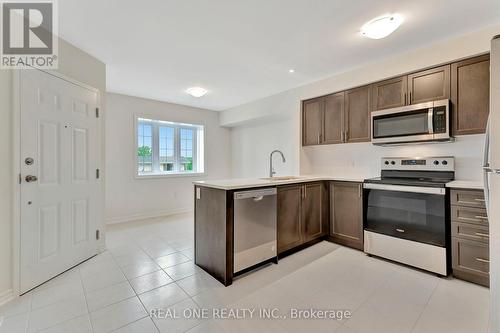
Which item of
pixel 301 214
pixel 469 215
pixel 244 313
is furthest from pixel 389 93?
pixel 244 313

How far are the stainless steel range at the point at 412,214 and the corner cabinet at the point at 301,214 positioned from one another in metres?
0.61

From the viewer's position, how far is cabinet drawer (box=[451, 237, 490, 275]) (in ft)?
6.91

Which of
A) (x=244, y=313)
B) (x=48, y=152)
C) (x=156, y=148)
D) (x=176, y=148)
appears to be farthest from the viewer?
(x=176, y=148)

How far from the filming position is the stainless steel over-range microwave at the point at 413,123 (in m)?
2.47

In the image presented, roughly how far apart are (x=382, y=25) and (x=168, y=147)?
14.9 feet

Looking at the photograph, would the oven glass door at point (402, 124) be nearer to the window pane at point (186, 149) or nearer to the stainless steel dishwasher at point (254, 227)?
the stainless steel dishwasher at point (254, 227)

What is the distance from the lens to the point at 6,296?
1.90 metres

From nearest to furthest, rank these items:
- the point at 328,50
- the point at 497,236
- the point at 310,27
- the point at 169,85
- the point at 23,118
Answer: the point at 497,236
the point at 23,118
the point at 310,27
the point at 328,50
the point at 169,85

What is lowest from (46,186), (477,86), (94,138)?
(46,186)

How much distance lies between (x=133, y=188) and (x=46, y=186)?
2.34 meters

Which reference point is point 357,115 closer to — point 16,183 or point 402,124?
point 402,124

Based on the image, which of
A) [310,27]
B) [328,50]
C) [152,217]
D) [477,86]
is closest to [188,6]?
[310,27]

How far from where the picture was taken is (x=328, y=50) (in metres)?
2.71

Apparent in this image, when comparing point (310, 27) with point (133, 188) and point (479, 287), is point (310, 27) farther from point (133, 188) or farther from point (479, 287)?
point (133, 188)
